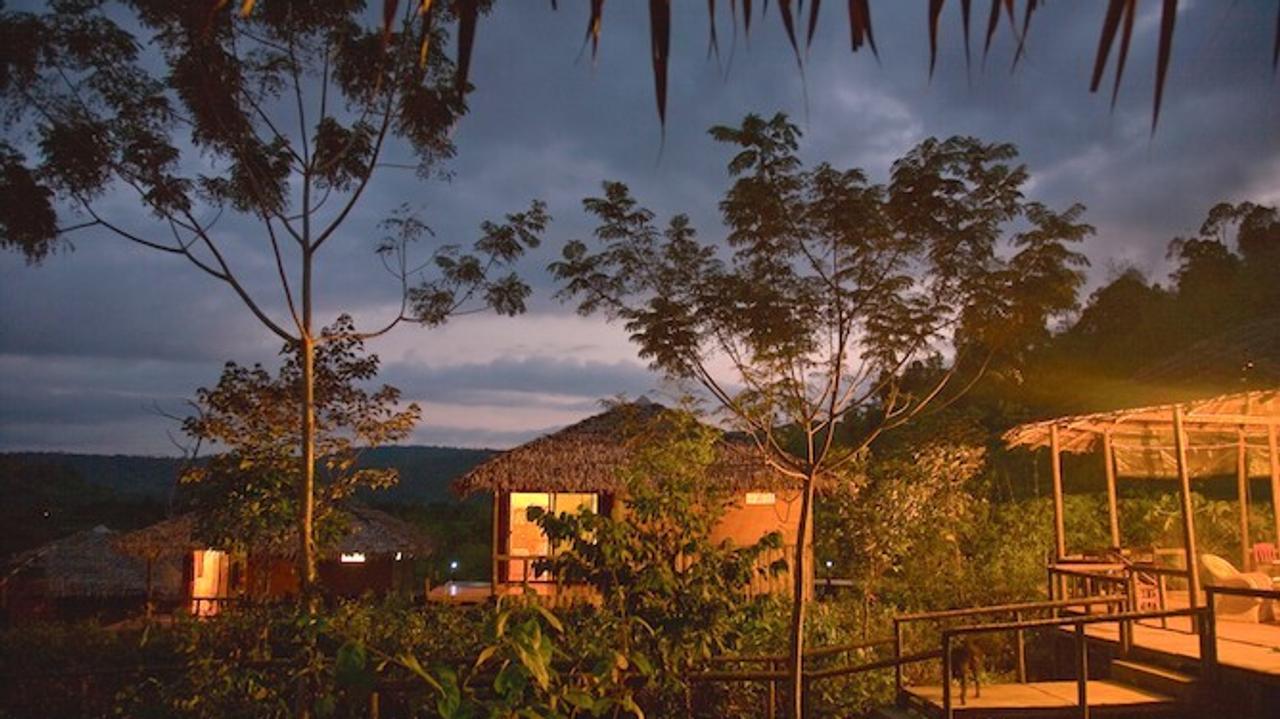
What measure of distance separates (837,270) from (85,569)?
65.4ft

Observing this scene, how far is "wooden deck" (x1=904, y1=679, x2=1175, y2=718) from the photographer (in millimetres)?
7160

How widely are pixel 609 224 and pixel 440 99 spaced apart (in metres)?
2.51

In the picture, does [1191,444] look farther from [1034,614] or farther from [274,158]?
[274,158]

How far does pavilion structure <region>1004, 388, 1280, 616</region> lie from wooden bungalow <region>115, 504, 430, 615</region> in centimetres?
1199

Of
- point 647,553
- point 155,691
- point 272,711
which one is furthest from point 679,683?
point 155,691

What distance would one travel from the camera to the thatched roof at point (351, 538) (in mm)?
18672

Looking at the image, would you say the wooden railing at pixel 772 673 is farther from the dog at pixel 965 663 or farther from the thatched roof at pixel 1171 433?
the thatched roof at pixel 1171 433

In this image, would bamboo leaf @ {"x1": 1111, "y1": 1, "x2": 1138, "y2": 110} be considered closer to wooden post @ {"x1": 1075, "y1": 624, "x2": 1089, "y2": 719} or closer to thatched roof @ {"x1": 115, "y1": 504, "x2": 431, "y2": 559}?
wooden post @ {"x1": 1075, "y1": 624, "x2": 1089, "y2": 719}

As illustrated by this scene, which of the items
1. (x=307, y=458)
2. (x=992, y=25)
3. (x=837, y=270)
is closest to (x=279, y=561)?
(x=307, y=458)

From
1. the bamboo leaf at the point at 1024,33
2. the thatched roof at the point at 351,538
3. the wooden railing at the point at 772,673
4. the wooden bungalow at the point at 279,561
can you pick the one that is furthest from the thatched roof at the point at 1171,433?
the wooden bungalow at the point at 279,561

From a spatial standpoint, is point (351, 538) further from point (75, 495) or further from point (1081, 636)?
point (75, 495)

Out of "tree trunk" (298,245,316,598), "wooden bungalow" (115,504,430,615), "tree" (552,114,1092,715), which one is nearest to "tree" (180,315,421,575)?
"tree trunk" (298,245,316,598)

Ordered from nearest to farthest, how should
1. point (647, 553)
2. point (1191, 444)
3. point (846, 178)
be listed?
point (647, 553), point (846, 178), point (1191, 444)

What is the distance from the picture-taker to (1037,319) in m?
9.52
